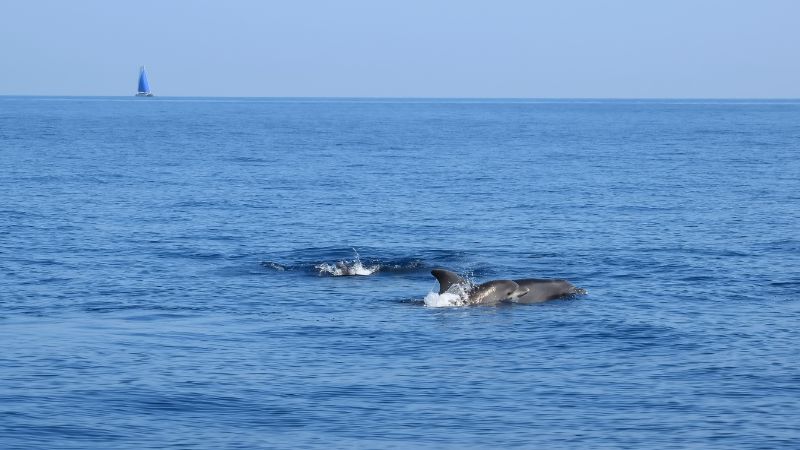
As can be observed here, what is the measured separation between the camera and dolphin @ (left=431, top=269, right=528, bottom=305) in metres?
32.8

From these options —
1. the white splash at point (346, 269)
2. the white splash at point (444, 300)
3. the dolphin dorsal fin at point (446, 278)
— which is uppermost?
the dolphin dorsal fin at point (446, 278)

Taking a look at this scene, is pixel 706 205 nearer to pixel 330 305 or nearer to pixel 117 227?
pixel 117 227

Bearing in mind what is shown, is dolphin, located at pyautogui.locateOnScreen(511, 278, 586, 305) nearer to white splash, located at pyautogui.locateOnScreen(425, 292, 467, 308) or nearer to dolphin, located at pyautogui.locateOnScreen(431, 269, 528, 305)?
dolphin, located at pyautogui.locateOnScreen(431, 269, 528, 305)

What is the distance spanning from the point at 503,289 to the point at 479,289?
644mm

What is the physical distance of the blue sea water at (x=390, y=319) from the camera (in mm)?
21656

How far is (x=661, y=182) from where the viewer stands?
7406 centimetres

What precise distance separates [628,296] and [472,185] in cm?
3789

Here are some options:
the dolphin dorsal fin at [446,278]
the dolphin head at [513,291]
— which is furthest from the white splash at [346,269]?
the dolphin head at [513,291]

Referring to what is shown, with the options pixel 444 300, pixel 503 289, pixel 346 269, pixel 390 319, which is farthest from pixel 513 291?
pixel 346 269

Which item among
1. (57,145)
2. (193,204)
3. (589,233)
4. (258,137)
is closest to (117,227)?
(193,204)

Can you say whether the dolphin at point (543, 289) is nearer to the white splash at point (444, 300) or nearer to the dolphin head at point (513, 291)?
the dolphin head at point (513, 291)

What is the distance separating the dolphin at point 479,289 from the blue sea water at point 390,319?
0.68 meters


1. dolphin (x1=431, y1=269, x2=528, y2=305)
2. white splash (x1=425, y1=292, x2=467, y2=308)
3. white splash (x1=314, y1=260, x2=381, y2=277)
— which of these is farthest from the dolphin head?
white splash (x1=314, y1=260, x2=381, y2=277)

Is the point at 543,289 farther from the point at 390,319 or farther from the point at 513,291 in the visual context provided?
the point at 390,319
